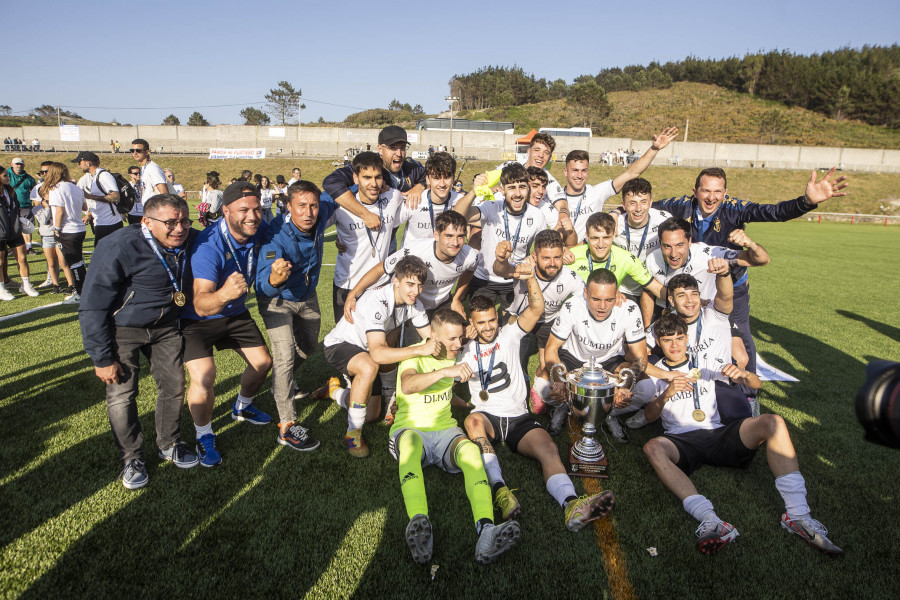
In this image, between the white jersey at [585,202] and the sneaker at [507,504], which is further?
the white jersey at [585,202]

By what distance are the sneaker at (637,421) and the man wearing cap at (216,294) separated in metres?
3.47

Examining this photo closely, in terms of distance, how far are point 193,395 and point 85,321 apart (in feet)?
3.04

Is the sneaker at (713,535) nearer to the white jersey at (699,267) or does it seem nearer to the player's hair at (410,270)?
the white jersey at (699,267)

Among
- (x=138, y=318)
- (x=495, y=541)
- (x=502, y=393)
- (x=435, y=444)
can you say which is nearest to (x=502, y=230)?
(x=502, y=393)

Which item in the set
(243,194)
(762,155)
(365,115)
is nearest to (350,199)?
(243,194)

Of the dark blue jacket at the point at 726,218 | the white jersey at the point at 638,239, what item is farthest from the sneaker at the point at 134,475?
the dark blue jacket at the point at 726,218

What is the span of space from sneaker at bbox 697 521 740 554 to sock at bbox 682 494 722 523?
53 millimetres

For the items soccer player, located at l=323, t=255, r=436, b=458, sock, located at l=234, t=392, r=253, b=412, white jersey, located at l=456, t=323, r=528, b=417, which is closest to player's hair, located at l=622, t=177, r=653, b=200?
white jersey, located at l=456, t=323, r=528, b=417

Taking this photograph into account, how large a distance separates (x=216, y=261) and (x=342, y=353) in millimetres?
1314

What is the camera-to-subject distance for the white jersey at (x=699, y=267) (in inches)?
198

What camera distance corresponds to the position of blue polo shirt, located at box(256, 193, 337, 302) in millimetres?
4266

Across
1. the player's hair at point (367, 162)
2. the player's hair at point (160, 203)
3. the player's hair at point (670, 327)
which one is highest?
the player's hair at point (367, 162)

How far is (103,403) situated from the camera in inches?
189

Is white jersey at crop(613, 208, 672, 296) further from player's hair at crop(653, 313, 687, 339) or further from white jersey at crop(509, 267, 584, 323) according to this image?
player's hair at crop(653, 313, 687, 339)
